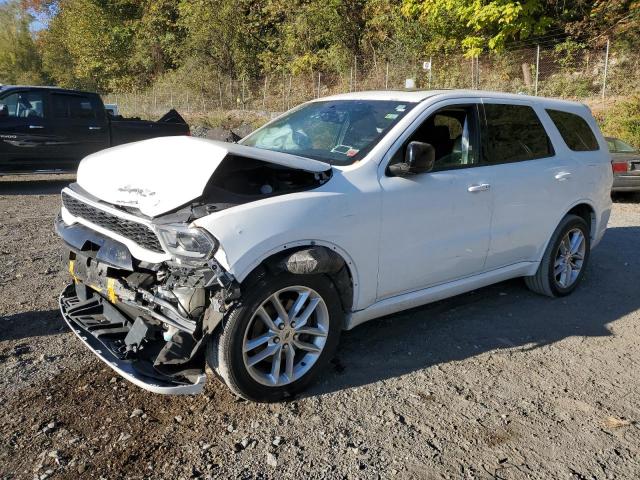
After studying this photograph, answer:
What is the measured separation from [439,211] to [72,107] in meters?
9.80

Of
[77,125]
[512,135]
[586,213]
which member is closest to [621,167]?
[586,213]

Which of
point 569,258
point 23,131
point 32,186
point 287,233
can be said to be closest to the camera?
point 287,233

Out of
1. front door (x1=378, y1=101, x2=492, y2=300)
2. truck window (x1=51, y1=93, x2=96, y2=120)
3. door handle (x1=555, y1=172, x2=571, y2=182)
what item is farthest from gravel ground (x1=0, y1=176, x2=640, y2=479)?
truck window (x1=51, y1=93, x2=96, y2=120)

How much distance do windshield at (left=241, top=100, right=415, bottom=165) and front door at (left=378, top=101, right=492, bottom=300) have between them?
23 centimetres

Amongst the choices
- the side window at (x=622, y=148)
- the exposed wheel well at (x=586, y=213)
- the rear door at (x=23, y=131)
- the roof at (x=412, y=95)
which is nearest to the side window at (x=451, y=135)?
the roof at (x=412, y=95)

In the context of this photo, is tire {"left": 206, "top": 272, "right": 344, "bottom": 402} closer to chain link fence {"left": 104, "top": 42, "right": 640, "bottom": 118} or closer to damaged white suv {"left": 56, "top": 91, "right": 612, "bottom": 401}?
damaged white suv {"left": 56, "top": 91, "right": 612, "bottom": 401}

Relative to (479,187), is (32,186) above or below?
below

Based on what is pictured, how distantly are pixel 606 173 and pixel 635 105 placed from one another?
1275cm

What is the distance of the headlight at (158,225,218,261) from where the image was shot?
2.93m

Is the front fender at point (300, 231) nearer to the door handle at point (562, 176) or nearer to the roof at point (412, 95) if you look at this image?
the roof at point (412, 95)

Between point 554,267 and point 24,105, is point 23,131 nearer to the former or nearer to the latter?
point 24,105

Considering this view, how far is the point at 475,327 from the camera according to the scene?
4598 mm

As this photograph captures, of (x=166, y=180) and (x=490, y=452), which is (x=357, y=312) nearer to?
(x=490, y=452)

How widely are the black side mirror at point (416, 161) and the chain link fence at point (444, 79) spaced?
6.95 metres
